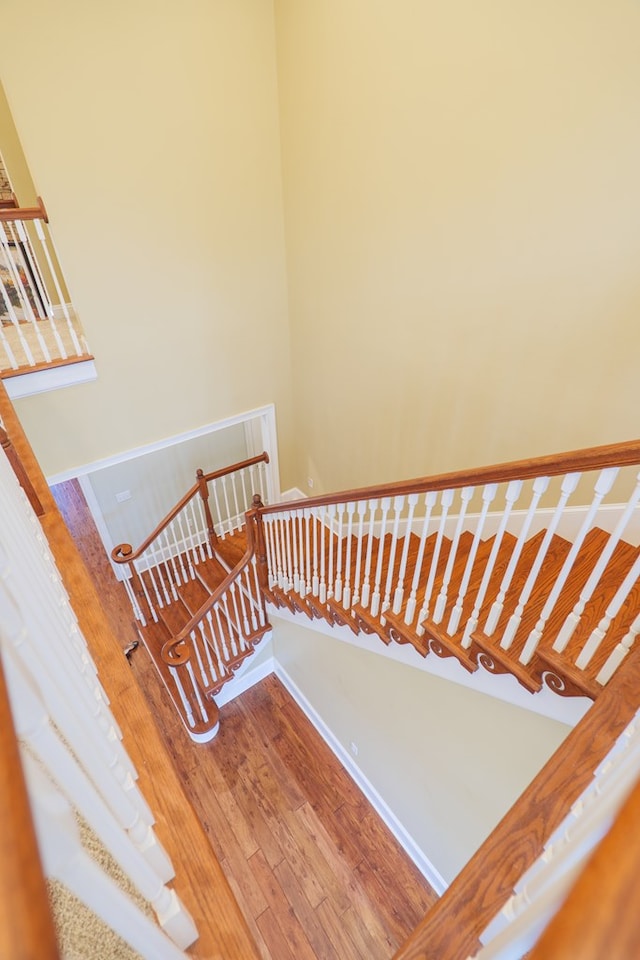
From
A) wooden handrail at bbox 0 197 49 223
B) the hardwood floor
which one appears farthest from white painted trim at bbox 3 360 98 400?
the hardwood floor

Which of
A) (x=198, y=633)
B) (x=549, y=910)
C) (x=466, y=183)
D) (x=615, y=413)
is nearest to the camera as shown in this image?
(x=549, y=910)

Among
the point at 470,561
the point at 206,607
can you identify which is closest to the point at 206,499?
the point at 206,607

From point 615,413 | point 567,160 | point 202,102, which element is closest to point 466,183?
point 567,160

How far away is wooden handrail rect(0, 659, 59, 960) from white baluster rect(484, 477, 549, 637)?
136 centimetres

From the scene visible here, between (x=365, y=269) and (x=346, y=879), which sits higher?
(x=365, y=269)

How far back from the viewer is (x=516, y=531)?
254cm

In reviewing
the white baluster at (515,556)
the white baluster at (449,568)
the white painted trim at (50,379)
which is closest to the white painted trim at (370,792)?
the white baluster at (449,568)

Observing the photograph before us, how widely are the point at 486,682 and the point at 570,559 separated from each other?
28.2 inches

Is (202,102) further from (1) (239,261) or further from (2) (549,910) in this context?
(2) (549,910)

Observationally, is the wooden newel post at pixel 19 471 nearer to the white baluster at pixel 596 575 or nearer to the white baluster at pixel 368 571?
the white baluster at pixel 368 571

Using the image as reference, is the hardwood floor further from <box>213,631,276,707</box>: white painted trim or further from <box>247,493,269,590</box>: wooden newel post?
<box>247,493,269,590</box>: wooden newel post

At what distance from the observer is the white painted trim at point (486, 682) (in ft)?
4.90

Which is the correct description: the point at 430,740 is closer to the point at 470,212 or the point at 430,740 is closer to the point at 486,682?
the point at 486,682

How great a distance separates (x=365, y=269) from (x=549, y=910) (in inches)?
134
